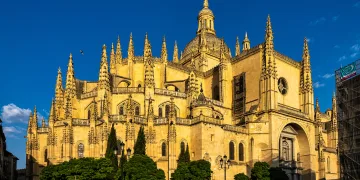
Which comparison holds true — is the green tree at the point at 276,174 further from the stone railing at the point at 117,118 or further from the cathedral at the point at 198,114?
the stone railing at the point at 117,118

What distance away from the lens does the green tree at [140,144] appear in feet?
144

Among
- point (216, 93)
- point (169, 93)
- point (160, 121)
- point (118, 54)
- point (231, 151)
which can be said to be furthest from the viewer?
point (216, 93)

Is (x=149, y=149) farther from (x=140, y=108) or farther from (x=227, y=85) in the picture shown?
(x=227, y=85)

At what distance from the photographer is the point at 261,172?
1831 inches

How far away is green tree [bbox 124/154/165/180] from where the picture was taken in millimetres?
40219

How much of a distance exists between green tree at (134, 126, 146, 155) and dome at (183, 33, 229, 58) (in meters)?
29.1

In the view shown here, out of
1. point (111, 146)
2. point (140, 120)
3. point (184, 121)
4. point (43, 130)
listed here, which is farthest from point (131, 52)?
point (111, 146)

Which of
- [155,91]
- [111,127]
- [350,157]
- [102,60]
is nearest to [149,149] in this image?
[111,127]

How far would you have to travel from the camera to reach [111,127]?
4600cm

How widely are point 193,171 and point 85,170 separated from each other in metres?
9.83

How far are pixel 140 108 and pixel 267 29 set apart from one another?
18161mm

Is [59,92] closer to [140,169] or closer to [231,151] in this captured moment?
[140,169]

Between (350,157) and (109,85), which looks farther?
(109,85)

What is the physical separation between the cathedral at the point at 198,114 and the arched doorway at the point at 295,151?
0.40 ft
